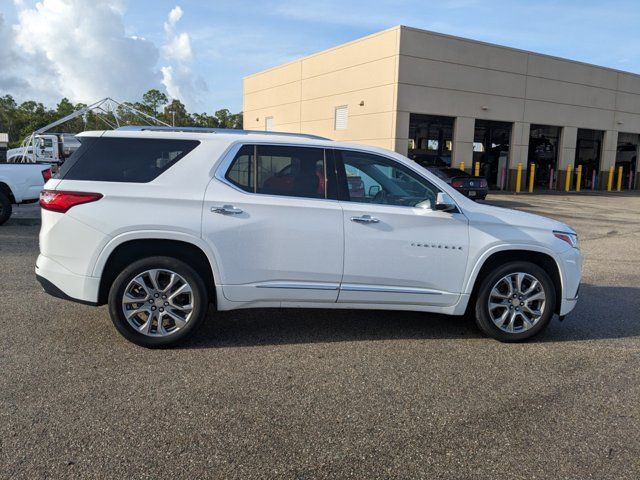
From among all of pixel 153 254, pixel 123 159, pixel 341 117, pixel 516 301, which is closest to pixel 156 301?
pixel 153 254

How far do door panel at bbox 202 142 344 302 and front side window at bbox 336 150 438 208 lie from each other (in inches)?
11.4

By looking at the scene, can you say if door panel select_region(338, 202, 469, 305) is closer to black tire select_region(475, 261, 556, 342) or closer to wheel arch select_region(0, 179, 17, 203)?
black tire select_region(475, 261, 556, 342)

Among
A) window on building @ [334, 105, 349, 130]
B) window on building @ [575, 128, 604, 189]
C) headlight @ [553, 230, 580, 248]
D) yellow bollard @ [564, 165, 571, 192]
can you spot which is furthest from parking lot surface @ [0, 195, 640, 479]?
→ window on building @ [575, 128, 604, 189]

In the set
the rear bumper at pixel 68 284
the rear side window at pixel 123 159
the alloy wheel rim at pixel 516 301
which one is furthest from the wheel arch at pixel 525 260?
the rear bumper at pixel 68 284

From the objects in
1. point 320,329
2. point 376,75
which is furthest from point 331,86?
point 320,329

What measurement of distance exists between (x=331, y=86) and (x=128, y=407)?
25706mm

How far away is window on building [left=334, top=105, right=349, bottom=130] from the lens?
26.8 metres

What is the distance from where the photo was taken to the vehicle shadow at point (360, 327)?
4.87 m

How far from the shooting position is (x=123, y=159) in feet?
14.7

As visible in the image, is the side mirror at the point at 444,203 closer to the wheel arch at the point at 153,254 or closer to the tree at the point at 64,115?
the wheel arch at the point at 153,254

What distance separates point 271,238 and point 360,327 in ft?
4.72

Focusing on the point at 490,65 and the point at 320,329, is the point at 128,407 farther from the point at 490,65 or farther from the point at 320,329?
the point at 490,65

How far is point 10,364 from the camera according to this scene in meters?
4.08

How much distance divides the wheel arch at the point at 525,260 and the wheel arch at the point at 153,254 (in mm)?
2310
